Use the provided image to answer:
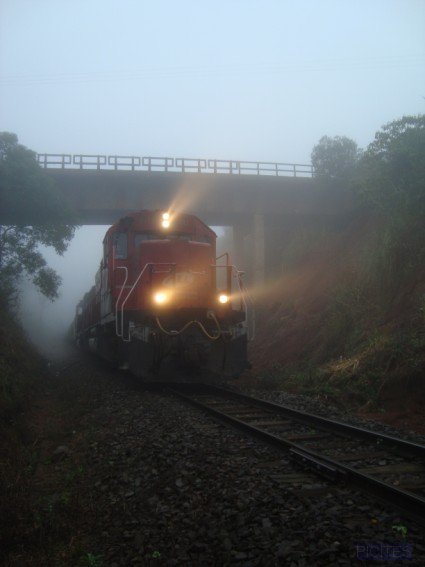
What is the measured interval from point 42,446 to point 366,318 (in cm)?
1001

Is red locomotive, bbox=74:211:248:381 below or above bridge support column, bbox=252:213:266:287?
below

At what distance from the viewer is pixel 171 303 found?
9.94 metres

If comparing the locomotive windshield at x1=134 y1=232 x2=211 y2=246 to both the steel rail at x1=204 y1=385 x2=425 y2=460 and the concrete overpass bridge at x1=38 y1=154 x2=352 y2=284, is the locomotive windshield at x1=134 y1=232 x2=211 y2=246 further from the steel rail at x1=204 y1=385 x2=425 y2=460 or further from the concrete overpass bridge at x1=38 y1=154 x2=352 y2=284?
the concrete overpass bridge at x1=38 y1=154 x2=352 y2=284

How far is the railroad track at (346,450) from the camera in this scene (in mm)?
4023

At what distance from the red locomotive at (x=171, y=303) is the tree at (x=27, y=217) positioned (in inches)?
396

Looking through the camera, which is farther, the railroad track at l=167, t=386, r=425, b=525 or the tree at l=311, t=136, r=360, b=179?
the tree at l=311, t=136, r=360, b=179

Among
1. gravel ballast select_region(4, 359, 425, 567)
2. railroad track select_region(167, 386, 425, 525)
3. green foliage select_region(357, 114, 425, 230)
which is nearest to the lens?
gravel ballast select_region(4, 359, 425, 567)

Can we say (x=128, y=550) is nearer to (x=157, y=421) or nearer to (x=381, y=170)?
(x=157, y=421)

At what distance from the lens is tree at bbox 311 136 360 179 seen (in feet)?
87.7

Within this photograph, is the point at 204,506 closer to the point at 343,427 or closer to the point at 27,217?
the point at 343,427

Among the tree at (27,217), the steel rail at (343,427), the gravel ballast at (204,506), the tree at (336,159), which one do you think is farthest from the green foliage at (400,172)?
the tree at (27,217)

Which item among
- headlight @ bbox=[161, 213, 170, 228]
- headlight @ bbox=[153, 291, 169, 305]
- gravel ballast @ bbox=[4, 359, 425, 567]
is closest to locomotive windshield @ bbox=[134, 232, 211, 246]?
headlight @ bbox=[161, 213, 170, 228]

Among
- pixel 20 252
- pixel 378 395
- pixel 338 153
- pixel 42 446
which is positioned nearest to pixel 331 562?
pixel 42 446

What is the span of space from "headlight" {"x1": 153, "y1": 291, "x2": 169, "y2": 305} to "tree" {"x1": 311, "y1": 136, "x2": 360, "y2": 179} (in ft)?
63.2
